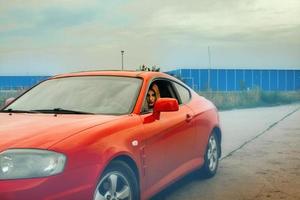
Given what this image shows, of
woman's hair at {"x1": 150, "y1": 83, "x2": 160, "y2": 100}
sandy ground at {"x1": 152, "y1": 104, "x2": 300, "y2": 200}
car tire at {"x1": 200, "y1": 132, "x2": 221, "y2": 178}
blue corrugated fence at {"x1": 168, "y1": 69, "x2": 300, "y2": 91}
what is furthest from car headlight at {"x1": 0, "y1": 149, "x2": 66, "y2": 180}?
Result: blue corrugated fence at {"x1": 168, "y1": 69, "x2": 300, "y2": 91}

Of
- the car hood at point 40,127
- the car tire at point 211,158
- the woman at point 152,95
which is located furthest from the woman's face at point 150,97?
the car tire at point 211,158

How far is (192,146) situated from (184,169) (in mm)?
393

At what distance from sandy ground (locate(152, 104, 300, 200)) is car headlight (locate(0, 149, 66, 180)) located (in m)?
2.47

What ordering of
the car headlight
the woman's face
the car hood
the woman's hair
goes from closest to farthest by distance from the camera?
the car headlight
the car hood
the woman's face
the woman's hair

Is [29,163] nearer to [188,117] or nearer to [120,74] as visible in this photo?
[120,74]

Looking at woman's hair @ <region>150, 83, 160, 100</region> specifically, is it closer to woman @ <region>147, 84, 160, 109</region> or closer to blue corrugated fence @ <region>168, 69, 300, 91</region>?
woman @ <region>147, 84, 160, 109</region>

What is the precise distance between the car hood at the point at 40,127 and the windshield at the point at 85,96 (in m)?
0.33

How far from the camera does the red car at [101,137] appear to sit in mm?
3955

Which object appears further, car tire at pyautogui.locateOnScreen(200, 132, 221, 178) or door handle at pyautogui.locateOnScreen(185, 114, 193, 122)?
car tire at pyautogui.locateOnScreen(200, 132, 221, 178)

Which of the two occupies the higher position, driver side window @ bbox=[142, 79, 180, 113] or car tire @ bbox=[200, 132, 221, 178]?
driver side window @ bbox=[142, 79, 180, 113]

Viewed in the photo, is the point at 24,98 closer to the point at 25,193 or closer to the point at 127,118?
the point at 127,118

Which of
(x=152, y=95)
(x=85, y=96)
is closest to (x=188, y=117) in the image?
(x=152, y=95)

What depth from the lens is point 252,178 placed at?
24.4ft

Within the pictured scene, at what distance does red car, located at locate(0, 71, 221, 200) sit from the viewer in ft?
13.0
